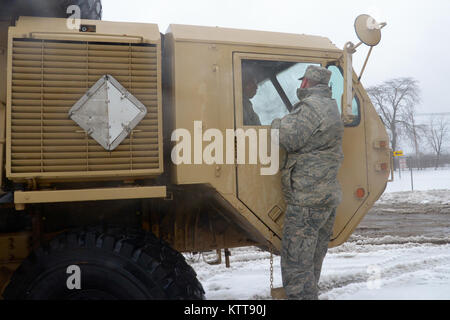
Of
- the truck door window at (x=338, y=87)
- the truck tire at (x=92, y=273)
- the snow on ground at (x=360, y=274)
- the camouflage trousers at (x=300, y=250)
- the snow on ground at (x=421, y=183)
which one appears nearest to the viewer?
the truck tire at (x=92, y=273)

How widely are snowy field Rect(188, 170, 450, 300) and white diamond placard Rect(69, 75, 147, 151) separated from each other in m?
1.68

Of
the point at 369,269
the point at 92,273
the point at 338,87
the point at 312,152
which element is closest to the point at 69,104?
the point at 92,273

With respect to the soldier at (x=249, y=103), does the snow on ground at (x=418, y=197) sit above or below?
below

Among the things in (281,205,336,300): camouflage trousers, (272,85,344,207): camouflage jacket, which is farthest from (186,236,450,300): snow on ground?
(272,85,344,207): camouflage jacket

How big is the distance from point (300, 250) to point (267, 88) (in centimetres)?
136

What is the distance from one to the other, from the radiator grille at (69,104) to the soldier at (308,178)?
104cm

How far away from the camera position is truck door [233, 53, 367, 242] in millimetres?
2879

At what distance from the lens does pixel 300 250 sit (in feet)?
9.27

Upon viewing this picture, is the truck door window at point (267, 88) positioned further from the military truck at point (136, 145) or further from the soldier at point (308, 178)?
the soldier at point (308, 178)

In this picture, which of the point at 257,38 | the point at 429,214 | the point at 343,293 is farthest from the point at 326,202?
the point at 429,214

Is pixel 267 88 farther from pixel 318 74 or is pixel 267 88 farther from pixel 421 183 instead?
pixel 421 183

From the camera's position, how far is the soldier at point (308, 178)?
2832 millimetres

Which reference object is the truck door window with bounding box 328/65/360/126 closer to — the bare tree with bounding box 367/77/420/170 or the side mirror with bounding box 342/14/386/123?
the side mirror with bounding box 342/14/386/123

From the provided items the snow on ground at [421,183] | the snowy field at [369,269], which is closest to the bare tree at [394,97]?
the snow on ground at [421,183]
